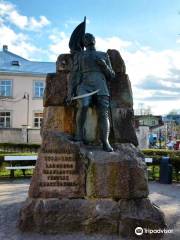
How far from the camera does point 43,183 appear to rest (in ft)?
19.2

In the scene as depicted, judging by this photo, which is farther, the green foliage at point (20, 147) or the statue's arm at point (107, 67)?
the green foliage at point (20, 147)

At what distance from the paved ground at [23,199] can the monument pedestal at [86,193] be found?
186 millimetres

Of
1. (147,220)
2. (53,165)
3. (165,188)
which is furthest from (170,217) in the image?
(165,188)

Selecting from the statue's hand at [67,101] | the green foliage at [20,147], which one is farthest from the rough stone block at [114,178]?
the green foliage at [20,147]

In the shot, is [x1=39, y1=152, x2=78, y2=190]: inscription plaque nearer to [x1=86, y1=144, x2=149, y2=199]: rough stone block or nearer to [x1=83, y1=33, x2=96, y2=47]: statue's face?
[x1=86, y1=144, x2=149, y2=199]: rough stone block

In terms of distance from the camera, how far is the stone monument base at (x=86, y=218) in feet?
18.3

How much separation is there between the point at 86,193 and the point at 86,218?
376mm

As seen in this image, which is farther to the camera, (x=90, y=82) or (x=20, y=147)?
(x=20, y=147)

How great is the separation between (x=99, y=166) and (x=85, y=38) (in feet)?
7.23

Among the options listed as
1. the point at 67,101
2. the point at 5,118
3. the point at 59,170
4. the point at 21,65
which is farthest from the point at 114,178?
the point at 21,65

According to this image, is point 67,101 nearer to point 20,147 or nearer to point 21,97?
point 20,147

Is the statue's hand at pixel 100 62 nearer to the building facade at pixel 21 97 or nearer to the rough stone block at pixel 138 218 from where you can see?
the rough stone block at pixel 138 218

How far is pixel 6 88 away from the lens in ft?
122

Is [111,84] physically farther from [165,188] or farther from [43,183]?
[165,188]
